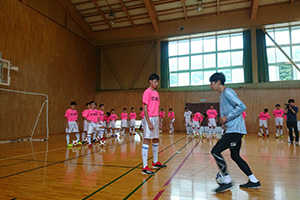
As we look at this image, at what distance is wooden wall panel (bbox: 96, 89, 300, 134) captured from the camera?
48.1 feet

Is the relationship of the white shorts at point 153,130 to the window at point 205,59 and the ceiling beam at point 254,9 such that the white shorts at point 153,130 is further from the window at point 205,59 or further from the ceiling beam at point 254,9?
the ceiling beam at point 254,9

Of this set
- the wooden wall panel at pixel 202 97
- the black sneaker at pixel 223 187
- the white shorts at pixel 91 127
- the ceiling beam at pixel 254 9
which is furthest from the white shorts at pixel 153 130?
the ceiling beam at pixel 254 9

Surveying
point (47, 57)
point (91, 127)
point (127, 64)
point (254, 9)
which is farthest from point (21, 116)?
point (254, 9)

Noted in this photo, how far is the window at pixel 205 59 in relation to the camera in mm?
16469

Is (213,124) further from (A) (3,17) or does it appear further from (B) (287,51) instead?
(A) (3,17)

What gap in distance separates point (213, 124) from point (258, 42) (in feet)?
28.7

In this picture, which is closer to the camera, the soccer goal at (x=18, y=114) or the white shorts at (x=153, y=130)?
the white shorts at (x=153, y=130)

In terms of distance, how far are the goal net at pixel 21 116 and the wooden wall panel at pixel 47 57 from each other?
541 millimetres

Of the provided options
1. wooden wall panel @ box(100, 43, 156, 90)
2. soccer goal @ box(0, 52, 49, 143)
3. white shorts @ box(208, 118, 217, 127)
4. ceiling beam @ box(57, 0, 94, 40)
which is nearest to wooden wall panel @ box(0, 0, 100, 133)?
soccer goal @ box(0, 52, 49, 143)

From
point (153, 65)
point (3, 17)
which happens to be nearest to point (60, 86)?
point (3, 17)

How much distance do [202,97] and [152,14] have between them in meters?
8.02

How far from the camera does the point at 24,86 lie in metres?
11.7

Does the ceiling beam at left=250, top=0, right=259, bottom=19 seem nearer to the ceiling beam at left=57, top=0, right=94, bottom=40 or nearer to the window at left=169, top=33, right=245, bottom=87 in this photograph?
the window at left=169, top=33, right=245, bottom=87

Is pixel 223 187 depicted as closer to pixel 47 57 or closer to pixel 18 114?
pixel 18 114
